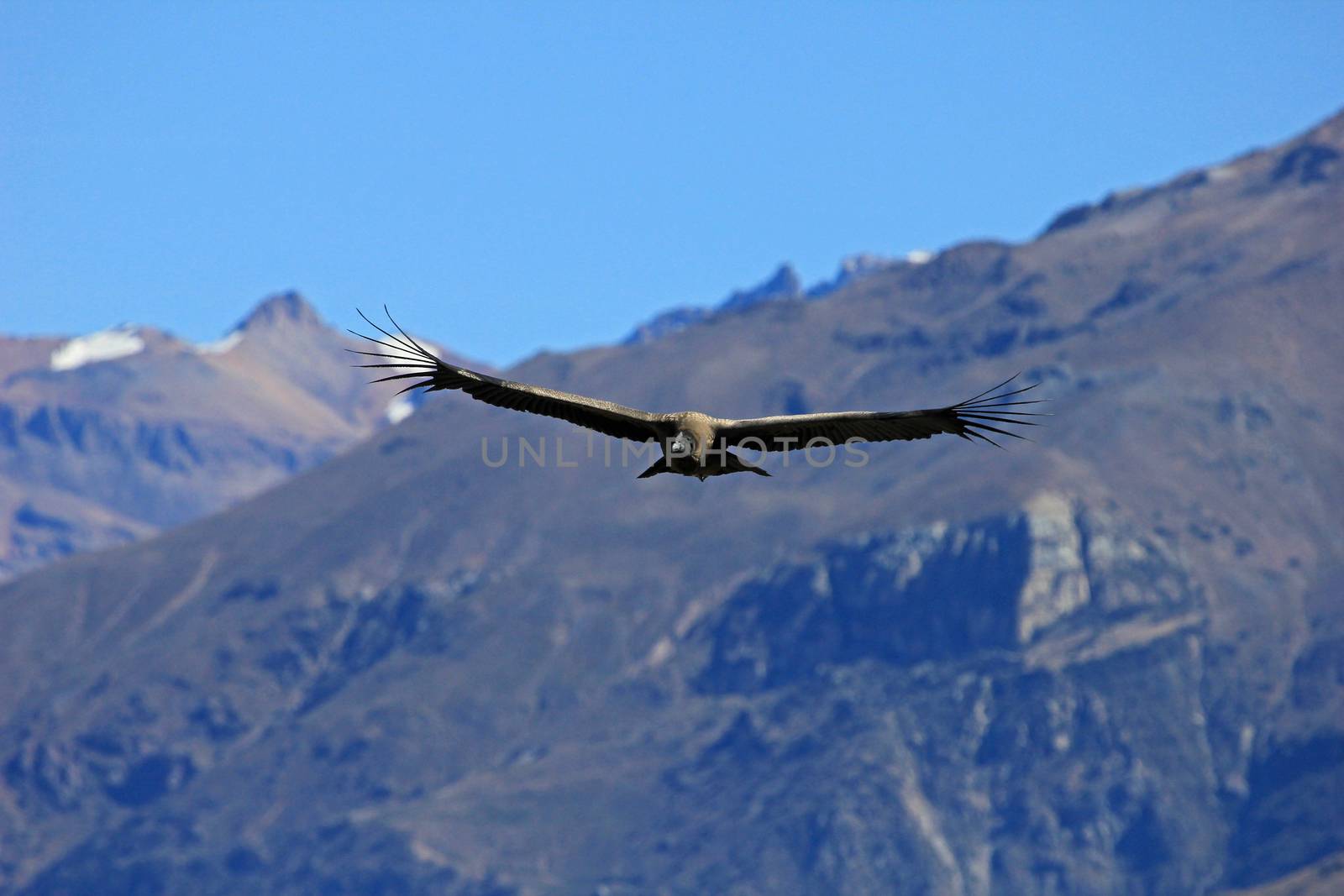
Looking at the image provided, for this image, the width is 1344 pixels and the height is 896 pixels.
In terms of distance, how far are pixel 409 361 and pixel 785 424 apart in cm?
700

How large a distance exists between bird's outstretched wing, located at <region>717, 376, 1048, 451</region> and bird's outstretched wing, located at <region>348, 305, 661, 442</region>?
1.76 metres

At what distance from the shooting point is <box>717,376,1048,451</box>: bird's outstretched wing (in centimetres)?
4222

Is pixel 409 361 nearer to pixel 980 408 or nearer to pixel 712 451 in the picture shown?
pixel 712 451

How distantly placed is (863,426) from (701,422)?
10.4ft

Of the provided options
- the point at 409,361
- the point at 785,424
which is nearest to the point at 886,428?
the point at 785,424

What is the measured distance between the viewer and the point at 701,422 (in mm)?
42125

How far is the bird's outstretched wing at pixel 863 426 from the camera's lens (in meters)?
42.2

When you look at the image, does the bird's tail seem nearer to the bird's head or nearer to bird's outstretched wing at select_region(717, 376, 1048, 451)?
the bird's head

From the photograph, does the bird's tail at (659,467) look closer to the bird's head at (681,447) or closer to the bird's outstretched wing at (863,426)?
the bird's head at (681,447)

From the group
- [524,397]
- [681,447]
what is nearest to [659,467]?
[681,447]

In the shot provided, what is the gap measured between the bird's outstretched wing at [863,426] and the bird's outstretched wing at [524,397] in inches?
69.2

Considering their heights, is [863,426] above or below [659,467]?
above

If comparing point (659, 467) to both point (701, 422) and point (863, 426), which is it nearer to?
point (701, 422)

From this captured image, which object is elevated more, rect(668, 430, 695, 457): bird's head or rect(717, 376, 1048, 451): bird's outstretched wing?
rect(717, 376, 1048, 451): bird's outstretched wing
